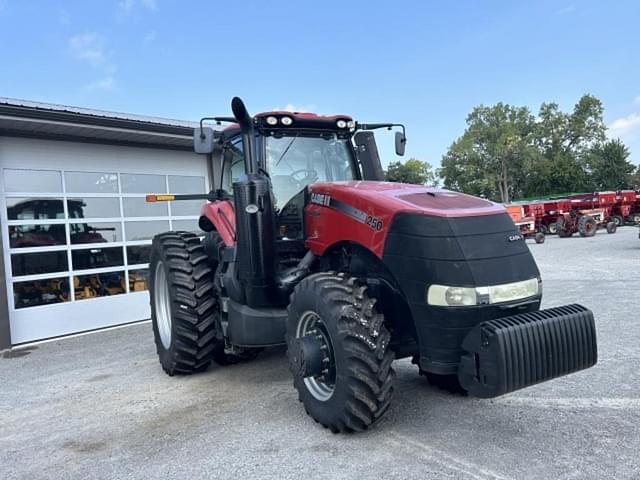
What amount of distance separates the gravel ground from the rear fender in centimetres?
140

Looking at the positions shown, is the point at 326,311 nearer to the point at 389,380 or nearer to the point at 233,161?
the point at 389,380

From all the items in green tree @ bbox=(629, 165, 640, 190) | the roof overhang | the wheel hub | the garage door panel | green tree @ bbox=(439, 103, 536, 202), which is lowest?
the garage door panel

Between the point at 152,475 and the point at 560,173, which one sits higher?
the point at 560,173

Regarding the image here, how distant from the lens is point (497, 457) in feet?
9.46

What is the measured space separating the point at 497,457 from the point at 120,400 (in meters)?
3.26

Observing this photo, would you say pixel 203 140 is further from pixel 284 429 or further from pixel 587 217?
pixel 587 217

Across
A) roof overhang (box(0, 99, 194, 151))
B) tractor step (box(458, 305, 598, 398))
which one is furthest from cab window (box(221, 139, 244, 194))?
roof overhang (box(0, 99, 194, 151))

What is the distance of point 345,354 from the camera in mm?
3014

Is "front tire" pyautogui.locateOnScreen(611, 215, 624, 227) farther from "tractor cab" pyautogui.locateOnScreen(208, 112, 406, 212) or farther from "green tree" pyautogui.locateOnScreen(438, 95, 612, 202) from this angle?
"green tree" pyautogui.locateOnScreen(438, 95, 612, 202)

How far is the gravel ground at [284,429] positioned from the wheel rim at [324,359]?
26 centimetres

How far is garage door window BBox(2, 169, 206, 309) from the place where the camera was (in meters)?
7.28

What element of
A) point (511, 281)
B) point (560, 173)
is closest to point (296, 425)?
point (511, 281)

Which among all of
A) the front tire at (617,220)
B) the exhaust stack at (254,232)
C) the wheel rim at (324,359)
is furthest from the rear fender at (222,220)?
the front tire at (617,220)

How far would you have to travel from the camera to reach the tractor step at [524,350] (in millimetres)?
2656
